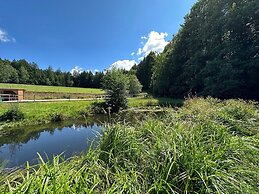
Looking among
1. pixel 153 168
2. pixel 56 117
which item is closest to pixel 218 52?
pixel 56 117

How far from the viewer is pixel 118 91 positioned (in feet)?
69.9

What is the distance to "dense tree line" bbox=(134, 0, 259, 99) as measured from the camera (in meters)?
20.5

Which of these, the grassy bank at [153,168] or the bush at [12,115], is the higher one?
the grassy bank at [153,168]

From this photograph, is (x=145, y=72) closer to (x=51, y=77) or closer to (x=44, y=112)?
(x=51, y=77)

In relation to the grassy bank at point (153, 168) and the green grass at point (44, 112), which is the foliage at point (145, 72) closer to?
the green grass at point (44, 112)

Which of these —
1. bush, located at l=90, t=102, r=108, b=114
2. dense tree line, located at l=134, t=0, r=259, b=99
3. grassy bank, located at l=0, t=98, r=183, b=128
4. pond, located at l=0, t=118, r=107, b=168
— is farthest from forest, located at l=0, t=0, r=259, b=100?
grassy bank, located at l=0, t=98, r=183, b=128

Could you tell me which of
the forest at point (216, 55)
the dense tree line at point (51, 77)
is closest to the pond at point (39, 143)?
the forest at point (216, 55)

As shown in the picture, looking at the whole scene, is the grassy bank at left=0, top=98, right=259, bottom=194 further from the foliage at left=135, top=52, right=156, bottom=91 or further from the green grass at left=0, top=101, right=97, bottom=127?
the foliage at left=135, top=52, right=156, bottom=91

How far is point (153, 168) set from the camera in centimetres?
251

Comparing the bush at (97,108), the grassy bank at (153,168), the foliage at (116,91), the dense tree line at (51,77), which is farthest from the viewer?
the dense tree line at (51,77)

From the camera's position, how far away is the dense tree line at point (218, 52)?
20500 millimetres

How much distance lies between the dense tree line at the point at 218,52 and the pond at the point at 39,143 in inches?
377

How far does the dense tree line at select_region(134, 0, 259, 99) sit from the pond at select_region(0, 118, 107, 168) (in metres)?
9.59

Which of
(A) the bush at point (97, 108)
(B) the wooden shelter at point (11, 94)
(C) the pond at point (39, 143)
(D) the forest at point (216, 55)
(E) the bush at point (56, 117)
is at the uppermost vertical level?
(D) the forest at point (216, 55)
